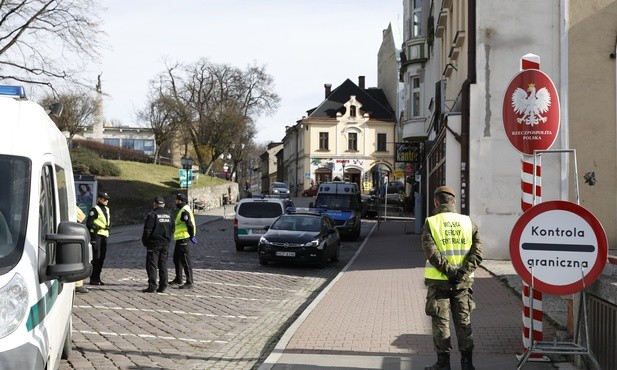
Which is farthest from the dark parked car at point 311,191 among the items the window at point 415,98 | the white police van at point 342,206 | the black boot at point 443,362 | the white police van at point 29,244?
the white police van at point 29,244

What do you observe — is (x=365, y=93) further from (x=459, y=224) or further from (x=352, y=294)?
(x=459, y=224)

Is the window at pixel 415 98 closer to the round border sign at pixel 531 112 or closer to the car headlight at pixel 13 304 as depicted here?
the round border sign at pixel 531 112

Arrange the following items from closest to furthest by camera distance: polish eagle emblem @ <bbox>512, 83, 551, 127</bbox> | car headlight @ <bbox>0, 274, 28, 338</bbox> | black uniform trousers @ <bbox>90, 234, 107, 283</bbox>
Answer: car headlight @ <bbox>0, 274, 28, 338</bbox>
polish eagle emblem @ <bbox>512, 83, 551, 127</bbox>
black uniform trousers @ <bbox>90, 234, 107, 283</bbox>

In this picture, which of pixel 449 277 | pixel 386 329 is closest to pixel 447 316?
pixel 449 277

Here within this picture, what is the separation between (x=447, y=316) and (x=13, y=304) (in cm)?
407

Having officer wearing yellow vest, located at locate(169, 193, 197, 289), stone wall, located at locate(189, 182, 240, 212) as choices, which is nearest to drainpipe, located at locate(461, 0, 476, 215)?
officer wearing yellow vest, located at locate(169, 193, 197, 289)

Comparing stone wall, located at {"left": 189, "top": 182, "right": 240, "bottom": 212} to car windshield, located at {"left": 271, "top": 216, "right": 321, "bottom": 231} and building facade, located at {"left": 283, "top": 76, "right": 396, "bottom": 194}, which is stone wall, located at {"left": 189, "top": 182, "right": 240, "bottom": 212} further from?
car windshield, located at {"left": 271, "top": 216, "right": 321, "bottom": 231}

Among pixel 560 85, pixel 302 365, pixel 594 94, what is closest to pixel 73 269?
pixel 302 365

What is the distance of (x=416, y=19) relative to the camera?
39656 millimetres

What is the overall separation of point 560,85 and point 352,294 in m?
8.63

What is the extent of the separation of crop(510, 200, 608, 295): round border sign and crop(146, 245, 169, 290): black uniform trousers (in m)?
8.56

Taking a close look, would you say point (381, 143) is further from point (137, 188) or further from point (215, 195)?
point (137, 188)

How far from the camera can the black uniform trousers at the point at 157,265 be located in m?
14.8

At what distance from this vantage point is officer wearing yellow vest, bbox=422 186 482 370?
752 cm
